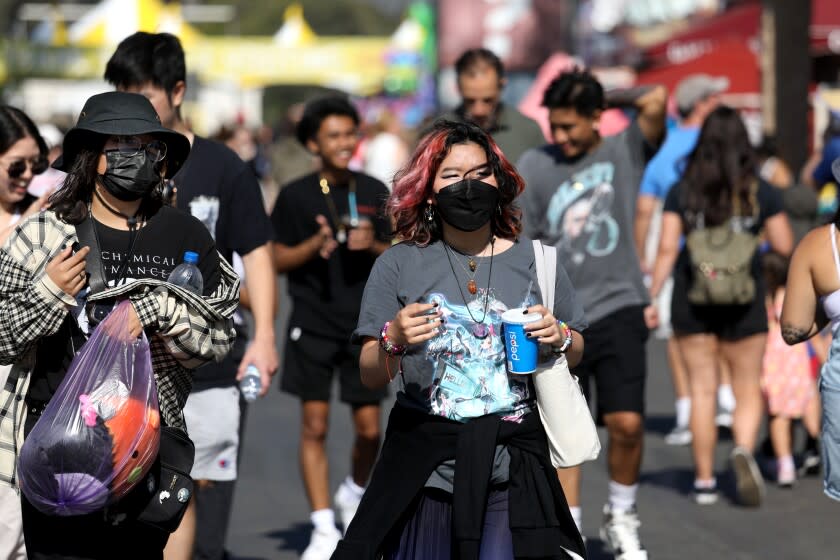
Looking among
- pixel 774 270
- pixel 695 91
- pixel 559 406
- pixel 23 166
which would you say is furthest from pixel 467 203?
pixel 695 91

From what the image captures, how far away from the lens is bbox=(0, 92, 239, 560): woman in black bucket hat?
12.8 feet

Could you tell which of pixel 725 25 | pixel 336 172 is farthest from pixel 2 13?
pixel 336 172

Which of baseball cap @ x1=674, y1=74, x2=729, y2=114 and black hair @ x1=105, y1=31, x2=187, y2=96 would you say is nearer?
black hair @ x1=105, y1=31, x2=187, y2=96

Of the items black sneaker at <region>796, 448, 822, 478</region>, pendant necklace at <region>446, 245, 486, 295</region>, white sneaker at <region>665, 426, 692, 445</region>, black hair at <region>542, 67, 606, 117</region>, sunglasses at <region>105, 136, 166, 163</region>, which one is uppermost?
black hair at <region>542, 67, 606, 117</region>

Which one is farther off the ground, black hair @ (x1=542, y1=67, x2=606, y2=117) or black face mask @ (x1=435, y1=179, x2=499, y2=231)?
black hair @ (x1=542, y1=67, x2=606, y2=117)

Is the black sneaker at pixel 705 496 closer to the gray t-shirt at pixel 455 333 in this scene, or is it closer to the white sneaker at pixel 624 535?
the white sneaker at pixel 624 535

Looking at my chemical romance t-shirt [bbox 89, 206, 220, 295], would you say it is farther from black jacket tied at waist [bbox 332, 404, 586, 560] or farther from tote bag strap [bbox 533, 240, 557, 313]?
tote bag strap [bbox 533, 240, 557, 313]

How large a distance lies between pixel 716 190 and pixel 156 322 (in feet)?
14.9

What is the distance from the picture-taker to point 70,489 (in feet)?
12.0

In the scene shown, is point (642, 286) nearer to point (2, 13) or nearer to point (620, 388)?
point (620, 388)

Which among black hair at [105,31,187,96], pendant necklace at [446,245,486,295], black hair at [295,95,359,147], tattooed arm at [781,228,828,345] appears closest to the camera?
pendant necklace at [446,245,486,295]

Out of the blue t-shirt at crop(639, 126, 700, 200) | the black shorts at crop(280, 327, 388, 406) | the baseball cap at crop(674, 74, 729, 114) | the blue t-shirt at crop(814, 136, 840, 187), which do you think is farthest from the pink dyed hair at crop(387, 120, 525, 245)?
the blue t-shirt at crop(814, 136, 840, 187)

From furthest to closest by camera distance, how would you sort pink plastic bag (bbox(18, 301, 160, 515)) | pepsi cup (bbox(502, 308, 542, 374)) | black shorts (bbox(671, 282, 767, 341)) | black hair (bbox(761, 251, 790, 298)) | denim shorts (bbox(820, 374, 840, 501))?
black hair (bbox(761, 251, 790, 298))
black shorts (bbox(671, 282, 767, 341))
denim shorts (bbox(820, 374, 840, 501))
pepsi cup (bbox(502, 308, 542, 374))
pink plastic bag (bbox(18, 301, 160, 515))

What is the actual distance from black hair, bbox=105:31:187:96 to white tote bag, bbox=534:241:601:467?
1862mm
